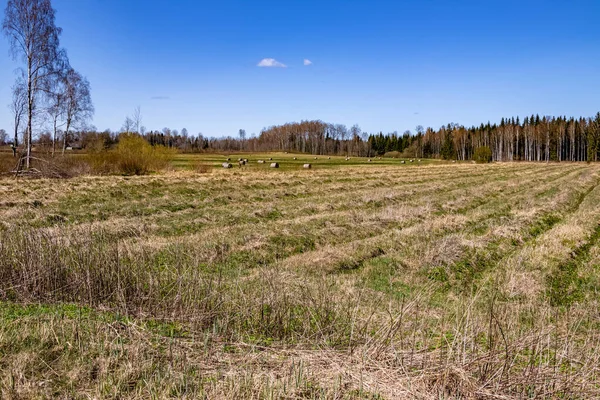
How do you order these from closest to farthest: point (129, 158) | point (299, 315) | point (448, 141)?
point (299, 315)
point (129, 158)
point (448, 141)

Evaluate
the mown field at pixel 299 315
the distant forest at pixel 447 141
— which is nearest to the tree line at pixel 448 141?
the distant forest at pixel 447 141

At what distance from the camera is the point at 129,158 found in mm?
31719

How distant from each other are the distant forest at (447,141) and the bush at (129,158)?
2885 cm

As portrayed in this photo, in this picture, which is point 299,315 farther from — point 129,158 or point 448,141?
point 448,141

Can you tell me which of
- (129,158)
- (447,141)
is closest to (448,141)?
(447,141)

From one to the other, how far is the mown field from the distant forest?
56987 millimetres

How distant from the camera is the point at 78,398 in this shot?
3.37 m

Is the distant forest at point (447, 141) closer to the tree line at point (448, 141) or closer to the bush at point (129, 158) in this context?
the tree line at point (448, 141)

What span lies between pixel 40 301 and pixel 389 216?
11.7 meters

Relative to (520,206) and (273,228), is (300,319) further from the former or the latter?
(520,206)

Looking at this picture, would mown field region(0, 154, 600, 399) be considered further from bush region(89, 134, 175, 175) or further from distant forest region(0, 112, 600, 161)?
distant forest region(0, 112, 600, 161)

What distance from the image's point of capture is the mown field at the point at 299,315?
3604 millimetres

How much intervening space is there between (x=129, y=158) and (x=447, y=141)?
9653 cm

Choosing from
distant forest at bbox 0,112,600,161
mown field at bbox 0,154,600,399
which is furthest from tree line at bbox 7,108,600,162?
mown field at bbox 0,154,600,399
